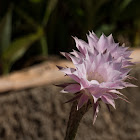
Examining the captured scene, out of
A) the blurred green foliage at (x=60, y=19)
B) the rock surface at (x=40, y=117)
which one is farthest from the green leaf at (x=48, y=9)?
the rock surface at (x=40, y=117)

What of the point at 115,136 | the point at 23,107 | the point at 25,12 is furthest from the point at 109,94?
the point at 25,12

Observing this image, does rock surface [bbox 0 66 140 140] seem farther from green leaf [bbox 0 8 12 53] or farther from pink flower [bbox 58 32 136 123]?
pink flower [bbox 58 32 136 123]

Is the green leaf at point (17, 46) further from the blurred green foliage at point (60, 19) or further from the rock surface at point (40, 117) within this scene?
the rock surface at point (40, 117)

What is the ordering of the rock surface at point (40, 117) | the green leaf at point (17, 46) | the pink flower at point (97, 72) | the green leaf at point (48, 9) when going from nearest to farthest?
the pink flower at point (97, 72) → the rock surface at point (40, 117) → the green leaf at point (17, 46) → the green leaf at point (48, 9)

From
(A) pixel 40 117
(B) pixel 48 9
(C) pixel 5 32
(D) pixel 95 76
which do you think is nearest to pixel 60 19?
(B) pixel 48 9

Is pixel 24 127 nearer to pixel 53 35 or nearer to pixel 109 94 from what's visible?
pixel 53 35

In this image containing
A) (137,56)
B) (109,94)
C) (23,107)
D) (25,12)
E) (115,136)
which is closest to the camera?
(109,94)
